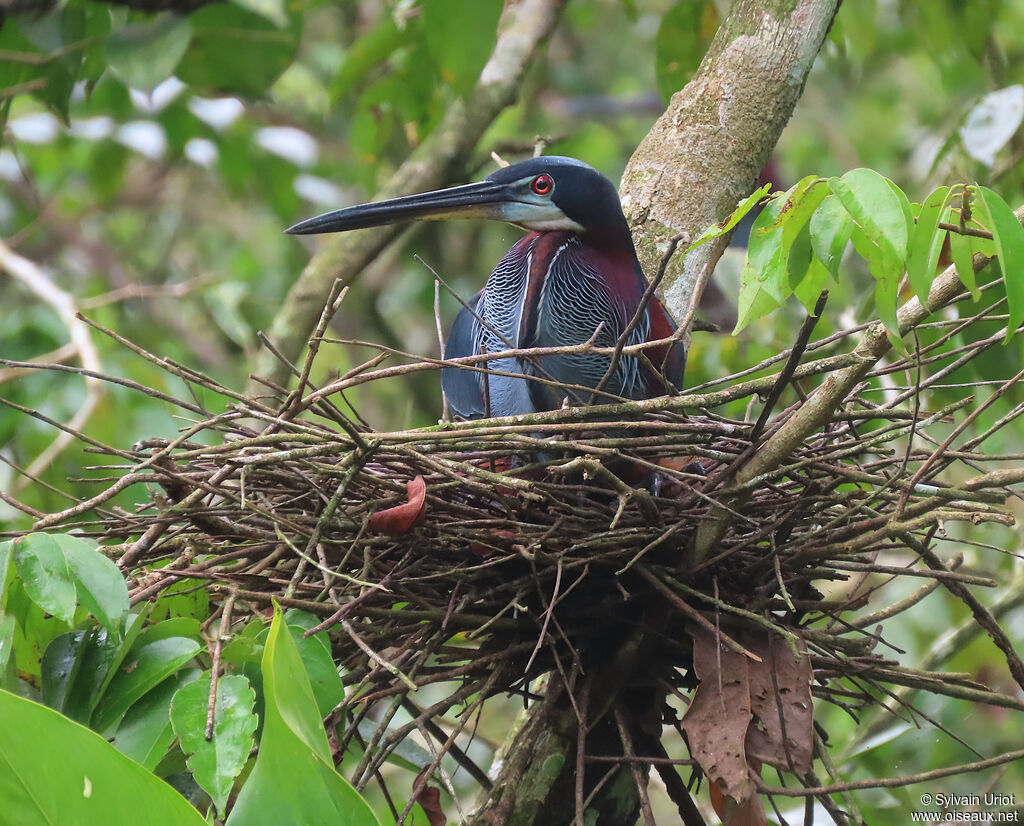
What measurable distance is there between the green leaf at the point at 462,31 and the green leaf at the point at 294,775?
109 centimetres

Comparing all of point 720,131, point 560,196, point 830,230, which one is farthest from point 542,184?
point 830,230

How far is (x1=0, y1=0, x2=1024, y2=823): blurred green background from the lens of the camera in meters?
2.53

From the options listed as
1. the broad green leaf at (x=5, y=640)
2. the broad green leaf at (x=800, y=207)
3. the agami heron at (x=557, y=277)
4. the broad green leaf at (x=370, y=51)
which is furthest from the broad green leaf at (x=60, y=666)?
the broad green leaf at (x=370, y=51)

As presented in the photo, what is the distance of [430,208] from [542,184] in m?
0.24

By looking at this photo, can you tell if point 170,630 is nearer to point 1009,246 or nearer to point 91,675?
point 91,675

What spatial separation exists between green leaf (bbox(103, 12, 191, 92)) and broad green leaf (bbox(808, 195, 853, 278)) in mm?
1502

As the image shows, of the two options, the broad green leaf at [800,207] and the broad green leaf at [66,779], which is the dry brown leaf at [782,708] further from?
the broad green leaf at [66,779]

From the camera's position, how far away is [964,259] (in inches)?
49.4

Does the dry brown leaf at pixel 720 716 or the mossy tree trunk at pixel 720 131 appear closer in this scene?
the dry brown leaf at pixel 720 716

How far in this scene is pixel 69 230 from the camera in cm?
605

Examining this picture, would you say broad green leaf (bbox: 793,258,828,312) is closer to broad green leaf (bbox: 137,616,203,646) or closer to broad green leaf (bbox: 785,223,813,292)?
broad green leaf (bbox: 785,223,813,292)

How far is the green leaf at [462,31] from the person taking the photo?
173 centimetres

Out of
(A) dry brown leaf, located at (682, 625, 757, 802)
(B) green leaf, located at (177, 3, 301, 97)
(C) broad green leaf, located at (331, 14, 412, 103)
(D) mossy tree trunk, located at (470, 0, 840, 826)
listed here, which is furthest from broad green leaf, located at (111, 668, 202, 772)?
(C) broad green leaf, located at (331, 14, 412, 103)

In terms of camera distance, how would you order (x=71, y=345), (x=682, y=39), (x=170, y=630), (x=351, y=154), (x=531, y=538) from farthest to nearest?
(x=351, y=154) < (x=71, y=345) < (x=682, y=39) < (x=531, y=538) < (x=170, y=630)
